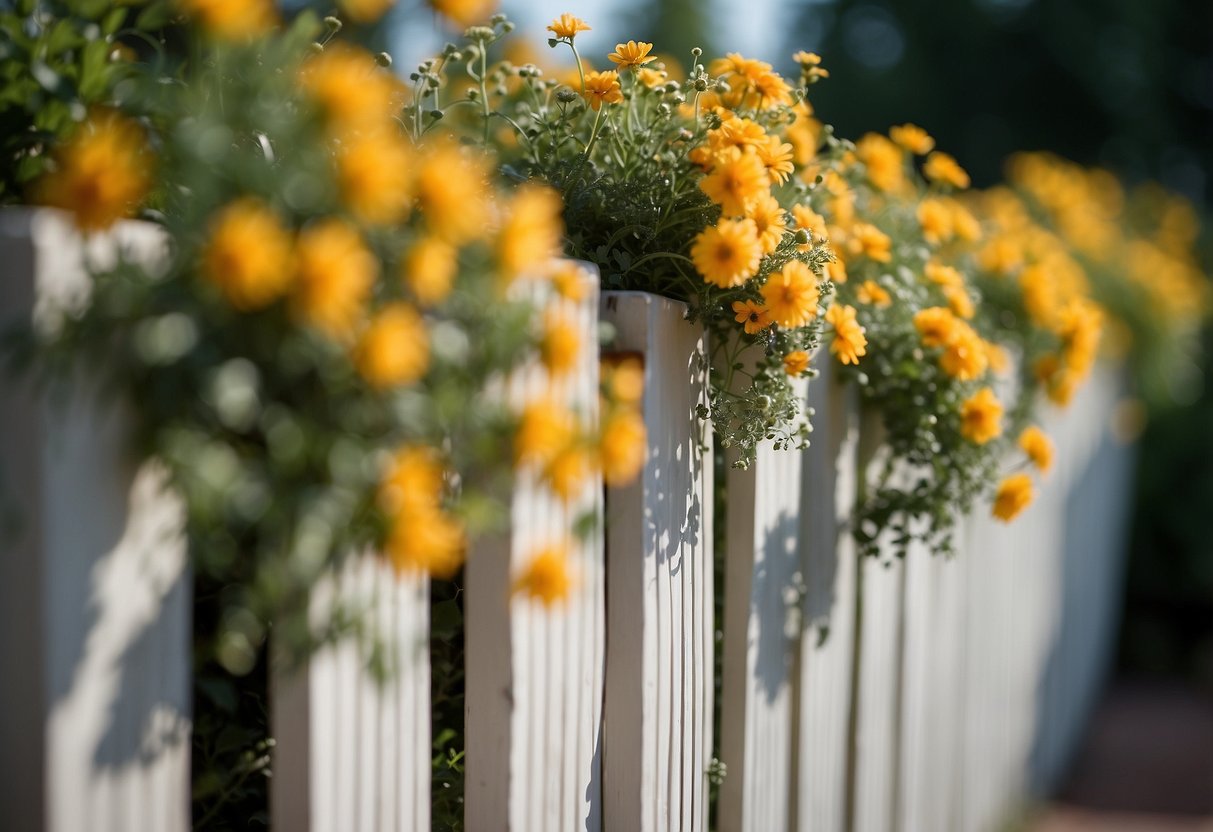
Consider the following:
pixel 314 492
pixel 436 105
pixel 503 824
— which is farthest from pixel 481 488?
pixel 436 105

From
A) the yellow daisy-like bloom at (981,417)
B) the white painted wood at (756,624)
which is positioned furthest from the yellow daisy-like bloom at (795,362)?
the yellow daisy-like bloom at (981,417)

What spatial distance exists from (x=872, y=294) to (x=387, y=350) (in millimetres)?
1350

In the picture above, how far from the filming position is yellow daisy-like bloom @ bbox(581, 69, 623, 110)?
70.1 inches

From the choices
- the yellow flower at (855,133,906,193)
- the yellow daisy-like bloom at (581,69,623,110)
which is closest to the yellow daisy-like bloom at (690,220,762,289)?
the yellow daisy-like bloom at (581,69,623,110)

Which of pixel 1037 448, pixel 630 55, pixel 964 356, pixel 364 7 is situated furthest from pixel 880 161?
pixel 364 7

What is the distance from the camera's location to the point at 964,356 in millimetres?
2098

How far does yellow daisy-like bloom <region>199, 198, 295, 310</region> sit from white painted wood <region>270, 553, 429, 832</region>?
309 mm

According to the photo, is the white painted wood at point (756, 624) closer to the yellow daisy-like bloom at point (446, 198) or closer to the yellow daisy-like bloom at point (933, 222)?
the yellow daisy-like bloom at point (933, 222)

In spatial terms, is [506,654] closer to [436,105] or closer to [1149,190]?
[436,105]

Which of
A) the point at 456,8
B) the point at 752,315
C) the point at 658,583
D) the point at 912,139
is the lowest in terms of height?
the point at 658,583

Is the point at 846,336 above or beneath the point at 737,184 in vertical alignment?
beneath

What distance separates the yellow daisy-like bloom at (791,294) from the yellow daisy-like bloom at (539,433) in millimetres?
599

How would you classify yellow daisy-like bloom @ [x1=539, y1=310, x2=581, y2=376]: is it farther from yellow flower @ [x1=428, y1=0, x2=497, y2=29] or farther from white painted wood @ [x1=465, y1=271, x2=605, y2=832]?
yellow flower @ [x1=428, y1=0, x2=497, y2=29]

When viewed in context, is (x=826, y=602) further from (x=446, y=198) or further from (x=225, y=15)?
(x=225, y=15)
